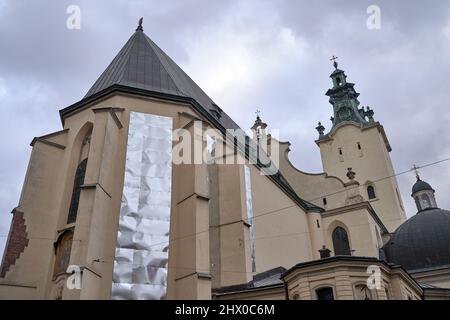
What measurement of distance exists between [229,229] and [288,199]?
7431 mm

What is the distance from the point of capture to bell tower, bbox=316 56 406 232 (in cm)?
3134

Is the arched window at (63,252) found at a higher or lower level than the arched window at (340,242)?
lower

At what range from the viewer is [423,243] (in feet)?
71.6

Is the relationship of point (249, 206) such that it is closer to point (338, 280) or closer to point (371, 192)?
point (338, 280)

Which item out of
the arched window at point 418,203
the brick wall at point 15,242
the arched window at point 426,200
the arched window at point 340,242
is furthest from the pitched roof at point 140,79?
the arched window at point 426,200

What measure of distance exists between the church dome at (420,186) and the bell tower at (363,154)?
136cm

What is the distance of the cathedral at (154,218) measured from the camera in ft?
39.6

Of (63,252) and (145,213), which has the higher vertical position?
(145,213)

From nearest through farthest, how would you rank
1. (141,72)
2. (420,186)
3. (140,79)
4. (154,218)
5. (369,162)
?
(154,218), (140,79), (141,72), (420,186), (369,162)

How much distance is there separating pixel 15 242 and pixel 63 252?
4.62 ft

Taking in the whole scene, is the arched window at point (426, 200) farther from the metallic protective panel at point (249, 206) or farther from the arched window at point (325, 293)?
the arched window at point (325, 293)

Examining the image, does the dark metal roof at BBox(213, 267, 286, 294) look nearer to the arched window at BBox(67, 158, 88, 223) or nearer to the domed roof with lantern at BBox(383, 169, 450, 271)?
the arched window at BBox(67, 158, 88, 223)

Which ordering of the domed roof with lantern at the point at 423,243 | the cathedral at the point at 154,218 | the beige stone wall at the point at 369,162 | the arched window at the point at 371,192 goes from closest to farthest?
1. the cathedral at the point at 154,218
2. the domed roof with lantern at the point at 423,243
3. the beige stone wall at the point at 369,162
4. the arched window at the point at 371,192

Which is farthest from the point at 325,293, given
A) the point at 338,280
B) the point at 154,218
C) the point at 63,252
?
the point at 63,252
